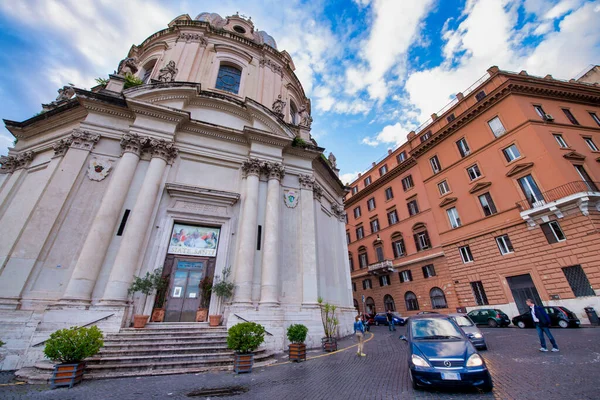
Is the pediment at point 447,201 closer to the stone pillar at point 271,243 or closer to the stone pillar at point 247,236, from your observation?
the stone pillar at point 271,243

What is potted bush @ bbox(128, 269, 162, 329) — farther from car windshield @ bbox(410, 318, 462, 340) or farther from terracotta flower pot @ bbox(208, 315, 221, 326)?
car windshield @ bbox(410, 318, 462, 340)

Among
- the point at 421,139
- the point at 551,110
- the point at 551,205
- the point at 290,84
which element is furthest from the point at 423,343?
the point at 421,139

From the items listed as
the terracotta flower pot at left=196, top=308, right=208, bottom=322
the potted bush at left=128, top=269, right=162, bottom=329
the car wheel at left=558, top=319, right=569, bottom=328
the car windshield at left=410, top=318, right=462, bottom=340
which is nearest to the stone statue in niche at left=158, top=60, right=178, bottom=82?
the potted bush at left=128, top=269, right=162, bottom=329

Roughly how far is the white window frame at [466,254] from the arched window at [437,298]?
4017mm

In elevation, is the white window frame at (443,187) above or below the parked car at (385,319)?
above

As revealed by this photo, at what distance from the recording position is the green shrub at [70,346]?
562 centimetres

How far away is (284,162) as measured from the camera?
50.4 feet

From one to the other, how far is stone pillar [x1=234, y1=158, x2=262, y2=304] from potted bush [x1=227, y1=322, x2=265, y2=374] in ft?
10.6

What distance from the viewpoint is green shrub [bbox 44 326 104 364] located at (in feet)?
18.4

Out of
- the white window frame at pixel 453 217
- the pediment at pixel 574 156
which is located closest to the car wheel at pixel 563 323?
the white window frame at pixel 453 217

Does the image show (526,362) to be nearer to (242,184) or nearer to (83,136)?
(242,184)

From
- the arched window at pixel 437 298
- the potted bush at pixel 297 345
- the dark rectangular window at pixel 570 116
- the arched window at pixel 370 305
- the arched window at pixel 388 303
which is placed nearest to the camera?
the potted bush at pixel 297 345

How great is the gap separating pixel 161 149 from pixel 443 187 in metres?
26.0

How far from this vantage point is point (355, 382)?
222 inches
